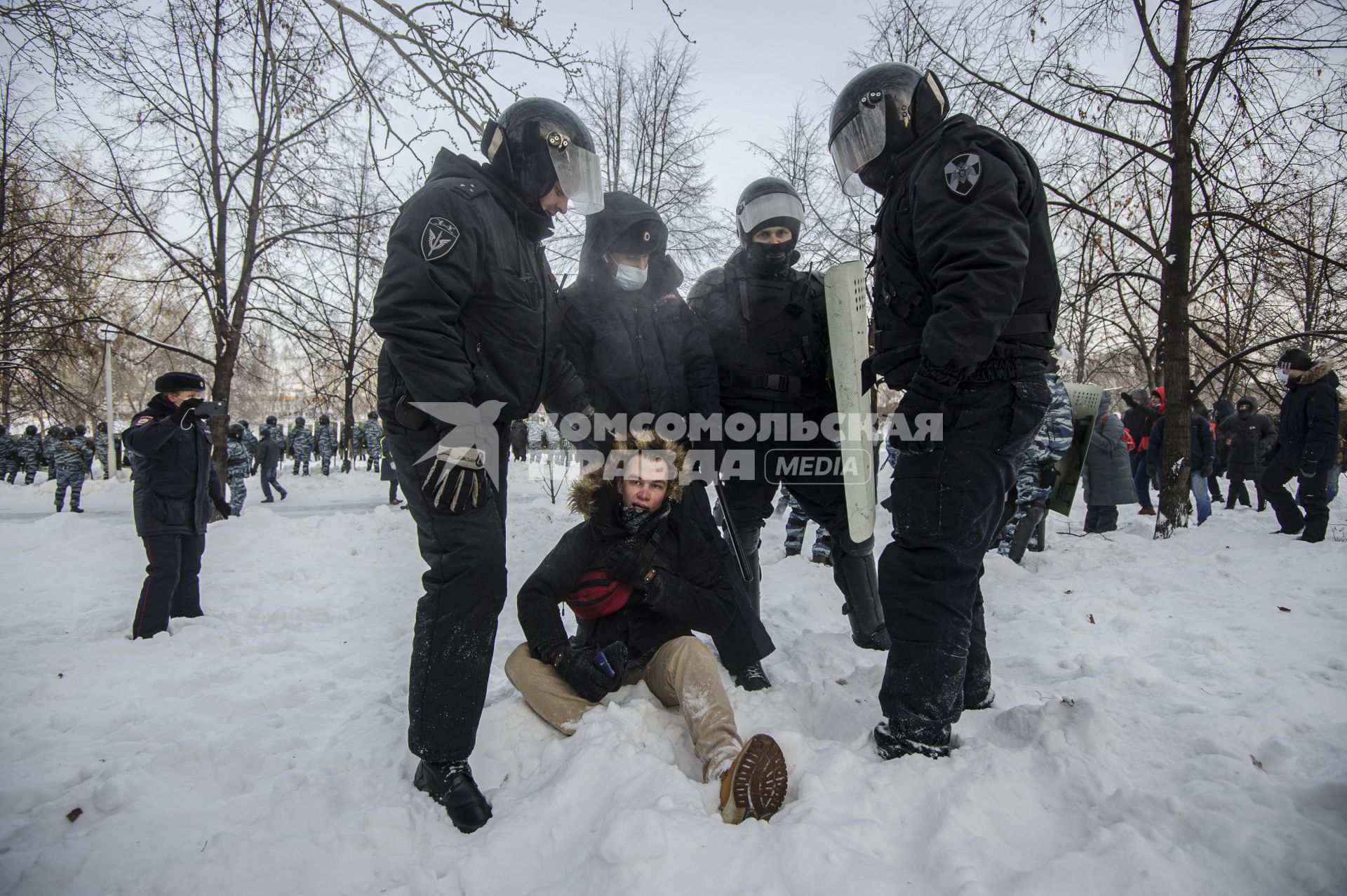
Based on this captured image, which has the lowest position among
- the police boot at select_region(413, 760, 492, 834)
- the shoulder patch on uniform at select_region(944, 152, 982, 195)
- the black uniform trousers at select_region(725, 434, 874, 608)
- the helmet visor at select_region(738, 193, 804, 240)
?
the police boot at select_region(413, 760, 492, 834)

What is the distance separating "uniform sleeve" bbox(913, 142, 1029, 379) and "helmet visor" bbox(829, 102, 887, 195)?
45cm

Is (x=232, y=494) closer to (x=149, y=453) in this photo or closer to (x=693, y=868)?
(x=149, y=453)

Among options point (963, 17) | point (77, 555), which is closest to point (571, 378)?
point (77, 555)

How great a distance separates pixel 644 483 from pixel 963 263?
4.61ft

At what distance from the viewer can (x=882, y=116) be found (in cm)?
224

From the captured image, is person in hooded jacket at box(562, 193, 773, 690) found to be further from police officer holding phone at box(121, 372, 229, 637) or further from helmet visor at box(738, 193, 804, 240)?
police officer holding phone at box(121, 372, 229, 637)

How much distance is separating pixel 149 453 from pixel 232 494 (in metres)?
6.93

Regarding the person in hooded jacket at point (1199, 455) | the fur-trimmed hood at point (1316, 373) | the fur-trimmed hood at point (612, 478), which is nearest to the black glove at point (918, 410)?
the fur-trimmed hood at point (612, 478)

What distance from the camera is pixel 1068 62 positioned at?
6.59 m

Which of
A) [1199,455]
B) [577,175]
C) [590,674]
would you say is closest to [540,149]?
[577,175]

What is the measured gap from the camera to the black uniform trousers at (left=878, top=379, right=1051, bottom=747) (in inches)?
75.2

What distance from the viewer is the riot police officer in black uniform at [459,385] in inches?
73.3

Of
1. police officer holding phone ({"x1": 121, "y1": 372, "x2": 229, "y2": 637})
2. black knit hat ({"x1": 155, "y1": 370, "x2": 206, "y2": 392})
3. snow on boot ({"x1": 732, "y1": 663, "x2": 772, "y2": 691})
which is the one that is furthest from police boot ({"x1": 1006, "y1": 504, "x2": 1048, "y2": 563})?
black knit hat ({"x1": 155, "y1": 370, "x2": 206, "y2": 392})

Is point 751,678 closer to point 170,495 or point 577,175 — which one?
point 577,175
